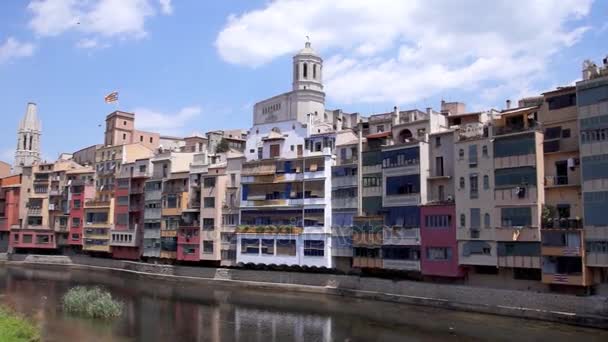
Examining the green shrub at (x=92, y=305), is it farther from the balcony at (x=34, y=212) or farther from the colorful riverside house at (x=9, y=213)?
the colorful riverside house at (x=9, y=213)

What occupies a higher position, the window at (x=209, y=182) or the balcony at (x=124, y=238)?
the window at (x=209, y=182)

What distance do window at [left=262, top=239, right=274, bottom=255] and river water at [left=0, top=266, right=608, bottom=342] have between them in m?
4.63

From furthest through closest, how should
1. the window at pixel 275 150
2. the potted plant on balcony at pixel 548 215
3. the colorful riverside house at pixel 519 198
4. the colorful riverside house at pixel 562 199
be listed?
the window at pixel 275 150, the colorful riverside house at pixel 519 198, the potted plant on balcony at pixel 548 215, the colorful riverside house at pixel 562 199

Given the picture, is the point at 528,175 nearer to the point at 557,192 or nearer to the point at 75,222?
the point at 557,192

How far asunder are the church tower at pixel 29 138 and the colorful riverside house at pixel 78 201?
4597cm

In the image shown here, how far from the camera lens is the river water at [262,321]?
36438mm

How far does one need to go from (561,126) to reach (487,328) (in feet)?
50.0

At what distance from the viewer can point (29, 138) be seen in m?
130

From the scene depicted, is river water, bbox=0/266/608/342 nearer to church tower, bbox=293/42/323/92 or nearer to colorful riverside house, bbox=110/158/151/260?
colorful riverside house, bbox=110/158/151/260

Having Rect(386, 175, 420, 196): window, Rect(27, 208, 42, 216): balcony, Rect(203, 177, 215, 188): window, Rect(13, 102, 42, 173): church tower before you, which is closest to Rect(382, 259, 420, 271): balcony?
Rect(386, 175, 420, 196): window

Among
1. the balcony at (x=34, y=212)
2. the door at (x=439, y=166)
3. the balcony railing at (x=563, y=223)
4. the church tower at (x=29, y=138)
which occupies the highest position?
the church tower at (x=29, y=138)

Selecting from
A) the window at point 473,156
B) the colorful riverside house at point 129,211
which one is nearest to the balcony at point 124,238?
the colorful riverside house at point 129,211

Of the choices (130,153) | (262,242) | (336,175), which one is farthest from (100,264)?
(336,175)

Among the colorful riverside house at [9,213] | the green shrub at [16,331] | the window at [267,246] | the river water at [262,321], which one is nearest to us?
the green shrub at [16,331]
